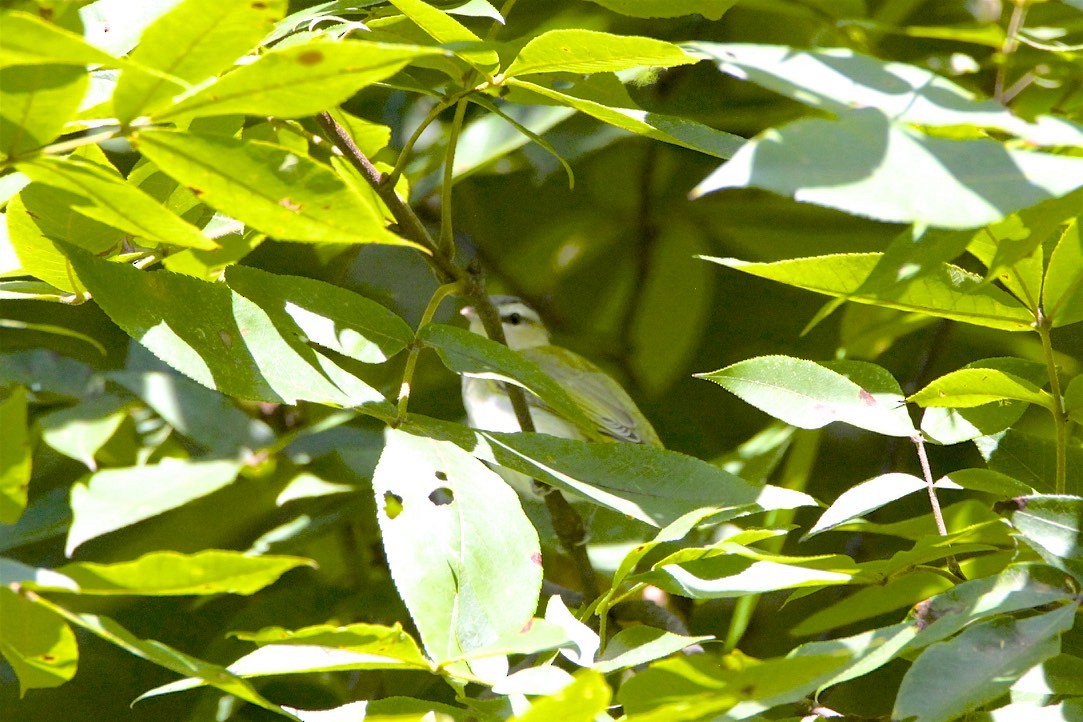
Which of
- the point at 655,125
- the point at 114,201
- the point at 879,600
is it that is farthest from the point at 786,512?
the point at 114,201

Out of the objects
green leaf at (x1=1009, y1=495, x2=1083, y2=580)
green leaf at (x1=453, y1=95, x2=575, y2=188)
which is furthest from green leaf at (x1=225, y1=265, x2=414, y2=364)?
green leaf at (x1=453, y1=95, x2=575, y2=188)

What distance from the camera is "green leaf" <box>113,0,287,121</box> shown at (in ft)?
2.28

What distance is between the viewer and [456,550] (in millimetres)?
837

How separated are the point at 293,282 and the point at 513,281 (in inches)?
55.4

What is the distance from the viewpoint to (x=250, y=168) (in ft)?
2.42

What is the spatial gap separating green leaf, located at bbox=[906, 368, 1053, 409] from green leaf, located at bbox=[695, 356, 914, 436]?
0.06 metres

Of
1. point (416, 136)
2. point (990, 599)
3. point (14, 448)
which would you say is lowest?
point (990, 599)

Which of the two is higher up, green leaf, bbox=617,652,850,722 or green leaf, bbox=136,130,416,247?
green leaf, bbox=136,130,416,247

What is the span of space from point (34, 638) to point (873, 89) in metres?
0.63

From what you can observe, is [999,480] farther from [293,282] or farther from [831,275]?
[293,282]

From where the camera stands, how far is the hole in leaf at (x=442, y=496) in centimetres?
86

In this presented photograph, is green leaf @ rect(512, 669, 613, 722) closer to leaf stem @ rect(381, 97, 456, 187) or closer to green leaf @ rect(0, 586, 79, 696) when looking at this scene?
green leaf @ rect(0, 586, 79, 696)

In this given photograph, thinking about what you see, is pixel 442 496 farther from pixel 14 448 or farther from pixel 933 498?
pixel 933 498

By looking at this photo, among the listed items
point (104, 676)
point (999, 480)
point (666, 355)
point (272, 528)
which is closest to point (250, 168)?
→ point (999, 480)
